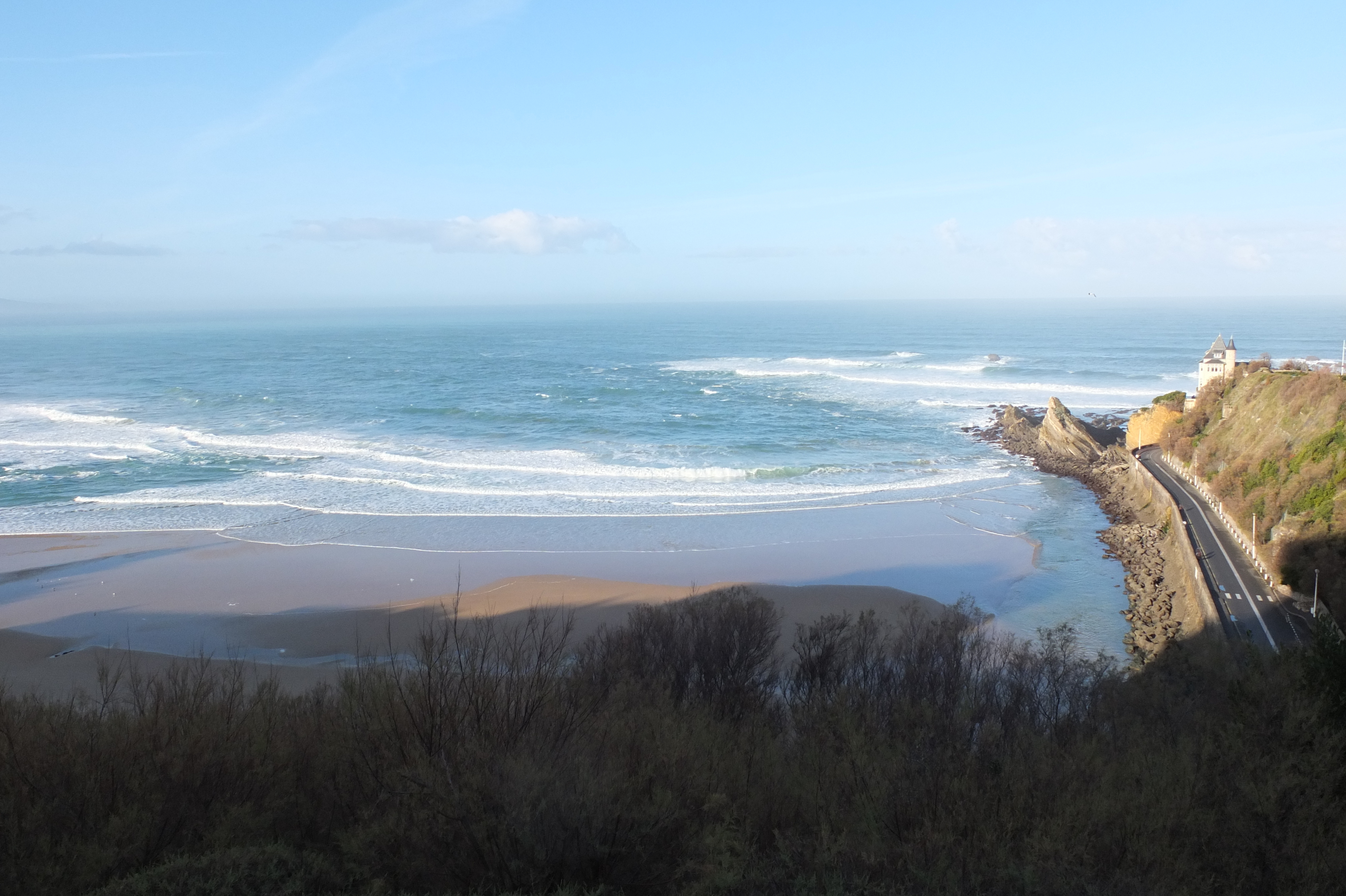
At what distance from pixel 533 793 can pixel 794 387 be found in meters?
63.4

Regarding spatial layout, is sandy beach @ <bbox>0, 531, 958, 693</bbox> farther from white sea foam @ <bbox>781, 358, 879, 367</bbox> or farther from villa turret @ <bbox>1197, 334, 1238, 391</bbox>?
white sea foam @ <bbox>781, 358, 879, 367</bbox>

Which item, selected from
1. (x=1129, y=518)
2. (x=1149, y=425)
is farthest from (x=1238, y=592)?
(x=1149, y=425)

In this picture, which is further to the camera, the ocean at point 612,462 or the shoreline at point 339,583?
the ocean at point 612,462

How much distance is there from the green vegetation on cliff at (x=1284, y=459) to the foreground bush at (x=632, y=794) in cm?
996

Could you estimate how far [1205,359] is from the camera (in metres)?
45.2

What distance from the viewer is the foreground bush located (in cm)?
772

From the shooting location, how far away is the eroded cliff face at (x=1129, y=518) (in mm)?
20359

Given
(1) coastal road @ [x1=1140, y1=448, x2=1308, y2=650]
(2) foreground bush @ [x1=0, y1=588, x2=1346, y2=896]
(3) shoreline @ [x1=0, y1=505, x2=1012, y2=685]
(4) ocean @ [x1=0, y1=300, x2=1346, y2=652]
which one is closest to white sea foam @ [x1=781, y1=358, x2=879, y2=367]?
(4) ocean @ [x1=0, y1=300, x2=1346, y2=652]

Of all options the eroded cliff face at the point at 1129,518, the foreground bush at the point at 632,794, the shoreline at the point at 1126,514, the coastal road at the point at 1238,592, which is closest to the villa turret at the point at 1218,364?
the shoreline at the point at 1126,514

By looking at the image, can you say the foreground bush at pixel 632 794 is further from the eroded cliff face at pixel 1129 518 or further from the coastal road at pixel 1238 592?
the eroded cliff face at pixel 1129 518

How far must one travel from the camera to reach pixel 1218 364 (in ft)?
144

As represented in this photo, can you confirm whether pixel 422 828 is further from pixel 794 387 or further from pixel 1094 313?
pixel 1094 313

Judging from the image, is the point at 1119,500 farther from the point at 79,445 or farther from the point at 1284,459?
the point at 79,445

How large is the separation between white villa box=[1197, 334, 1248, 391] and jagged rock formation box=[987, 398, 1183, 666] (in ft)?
16.2
